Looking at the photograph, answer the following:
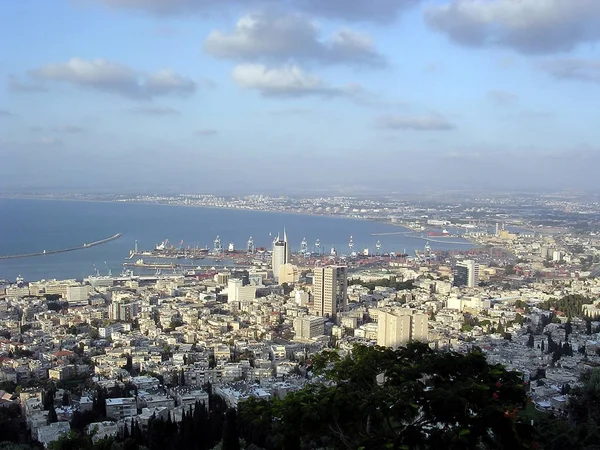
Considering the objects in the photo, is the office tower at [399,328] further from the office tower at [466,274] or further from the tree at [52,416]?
the office tower at [466,274]

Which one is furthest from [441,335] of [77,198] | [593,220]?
[77,198]

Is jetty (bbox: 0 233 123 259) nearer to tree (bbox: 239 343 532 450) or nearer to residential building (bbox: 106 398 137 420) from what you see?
residential building (bbox: 106 398 137 420)

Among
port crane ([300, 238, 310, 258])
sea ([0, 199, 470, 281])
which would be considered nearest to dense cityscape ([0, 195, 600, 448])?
port crane ([300, 238, 310, 258])

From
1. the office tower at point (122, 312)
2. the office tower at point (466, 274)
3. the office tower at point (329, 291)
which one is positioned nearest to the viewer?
the office tower at point (122, 312)

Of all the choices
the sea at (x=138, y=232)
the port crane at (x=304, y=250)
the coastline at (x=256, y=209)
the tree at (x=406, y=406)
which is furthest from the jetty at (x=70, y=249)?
the tree at (x=406, y=406)

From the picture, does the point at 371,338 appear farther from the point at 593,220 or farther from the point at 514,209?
the point at 514,209

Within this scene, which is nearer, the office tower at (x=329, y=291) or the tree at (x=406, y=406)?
the tree at (x=406, y=406)
